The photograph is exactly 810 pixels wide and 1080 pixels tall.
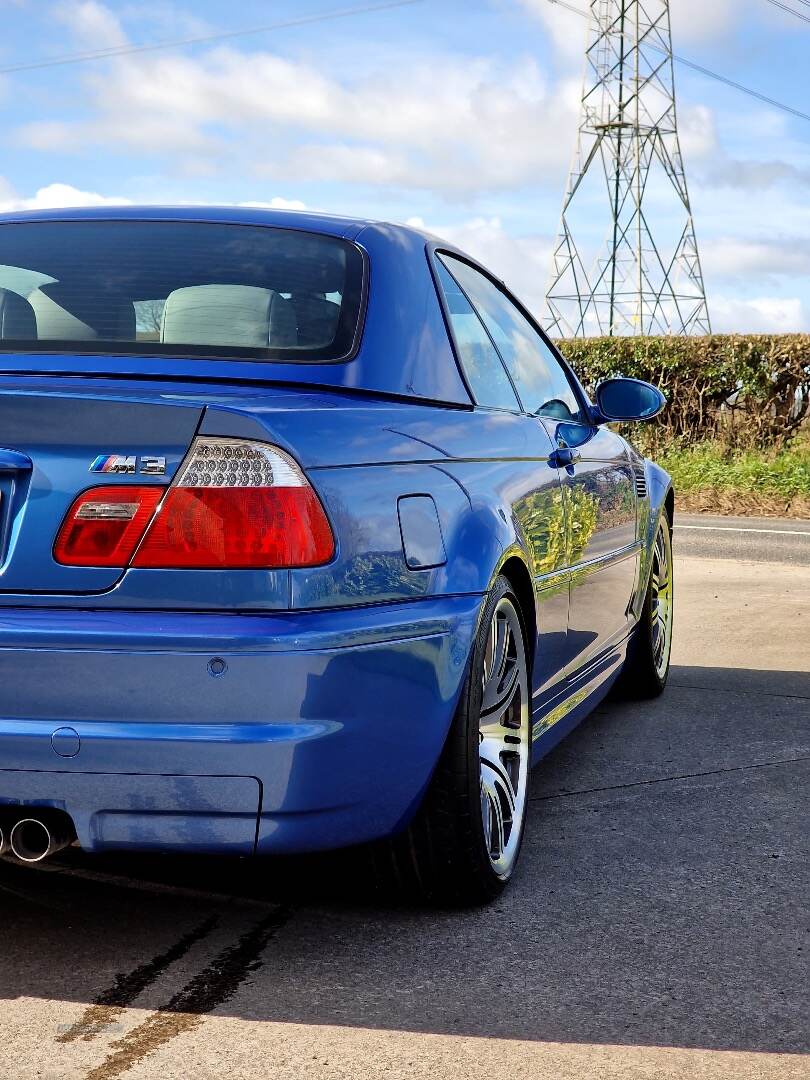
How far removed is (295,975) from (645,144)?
48715 millimetres

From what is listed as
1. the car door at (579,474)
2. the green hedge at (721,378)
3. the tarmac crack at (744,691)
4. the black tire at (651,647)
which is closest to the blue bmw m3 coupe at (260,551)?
the car door at (579,474)

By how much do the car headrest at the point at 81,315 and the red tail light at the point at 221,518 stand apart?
70 cm

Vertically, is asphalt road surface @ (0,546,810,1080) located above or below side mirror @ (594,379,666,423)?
→ below

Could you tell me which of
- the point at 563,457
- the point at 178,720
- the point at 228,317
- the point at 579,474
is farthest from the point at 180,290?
the point at 579,474

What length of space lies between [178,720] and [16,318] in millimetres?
1320

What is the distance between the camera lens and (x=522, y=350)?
468cm

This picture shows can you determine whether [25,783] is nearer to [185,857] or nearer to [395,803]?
[185,857]

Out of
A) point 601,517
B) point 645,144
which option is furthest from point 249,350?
point 645,144

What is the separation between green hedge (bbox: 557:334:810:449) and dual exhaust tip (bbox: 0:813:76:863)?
16552 mm

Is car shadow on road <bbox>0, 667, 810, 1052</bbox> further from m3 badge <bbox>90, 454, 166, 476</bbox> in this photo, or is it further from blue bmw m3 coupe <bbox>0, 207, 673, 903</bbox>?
m3 badge <bbox>90, 454, 166, 476</bbox>

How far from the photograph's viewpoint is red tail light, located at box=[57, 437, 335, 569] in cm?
285

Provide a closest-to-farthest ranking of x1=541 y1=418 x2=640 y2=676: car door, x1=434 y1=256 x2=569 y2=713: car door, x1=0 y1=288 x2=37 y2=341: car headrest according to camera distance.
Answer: x1=0 y1=288 x2=37 y2=341: car headrest < x1=434 y1=256 x2=569 y2=713: car door < x1=541 y1=418 x2=640 y2=676: car door

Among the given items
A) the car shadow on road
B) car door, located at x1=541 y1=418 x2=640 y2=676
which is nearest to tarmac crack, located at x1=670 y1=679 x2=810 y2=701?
car door, located at x1=541 y1=418 x2=640 y2=676

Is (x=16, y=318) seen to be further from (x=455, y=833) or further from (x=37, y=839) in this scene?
(x=455, y=833)
